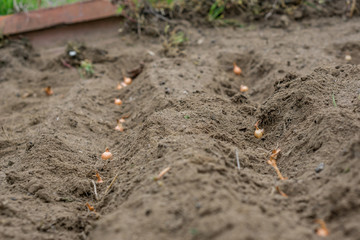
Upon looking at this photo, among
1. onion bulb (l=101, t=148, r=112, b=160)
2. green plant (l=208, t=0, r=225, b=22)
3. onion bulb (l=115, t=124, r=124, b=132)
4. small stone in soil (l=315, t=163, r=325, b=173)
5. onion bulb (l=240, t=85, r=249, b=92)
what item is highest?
small stone in soil (l=315, t=163, r=325, b=173)

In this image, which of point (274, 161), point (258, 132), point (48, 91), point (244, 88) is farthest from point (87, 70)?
point (274, 161)

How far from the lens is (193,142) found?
6.43ft

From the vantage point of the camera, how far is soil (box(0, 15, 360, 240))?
4.71 ft

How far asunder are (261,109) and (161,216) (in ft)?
4.49

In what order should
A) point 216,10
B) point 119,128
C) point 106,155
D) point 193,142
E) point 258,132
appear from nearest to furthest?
point 193,142 < point 258,132 < point 106,155 < point 119,128 < point 216,10

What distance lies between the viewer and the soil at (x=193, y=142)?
4.71 ft

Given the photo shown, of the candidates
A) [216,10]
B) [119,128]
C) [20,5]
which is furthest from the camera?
[20,5]

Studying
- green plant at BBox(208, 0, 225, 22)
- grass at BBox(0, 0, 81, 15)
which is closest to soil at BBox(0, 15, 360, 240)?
green plant at BBox(208, 0, 225, 22)

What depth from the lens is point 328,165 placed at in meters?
1.72

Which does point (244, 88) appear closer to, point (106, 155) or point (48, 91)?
point (106, 155)

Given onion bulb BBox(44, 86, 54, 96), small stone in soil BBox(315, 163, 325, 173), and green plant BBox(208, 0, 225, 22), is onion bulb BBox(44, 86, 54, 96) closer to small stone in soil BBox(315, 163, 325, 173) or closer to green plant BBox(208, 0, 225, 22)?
green plant BBox(208, 0, 225, 22)

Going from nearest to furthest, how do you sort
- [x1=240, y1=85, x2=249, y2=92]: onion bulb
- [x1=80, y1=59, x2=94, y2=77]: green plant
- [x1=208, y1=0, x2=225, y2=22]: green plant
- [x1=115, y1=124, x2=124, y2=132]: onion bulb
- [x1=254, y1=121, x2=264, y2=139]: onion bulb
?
[x1=254, y1=121, x2=264, y2=139]: onion bulb, [x1=115, y1=124, x2=124, y2=132]: onion bulb, [x1=240, y1=85, x2=249, y2=92]: onion bulb, [x1=80, y1=59, x2=94, y2=77]: green plant, [x1=208, y1=0, x2=225, y2=22]: green plant

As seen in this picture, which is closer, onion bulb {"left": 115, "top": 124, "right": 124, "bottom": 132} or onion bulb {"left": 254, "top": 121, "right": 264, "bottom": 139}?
onion bulb {"left": 254, "top": 121, "right": 264, "bottom": 139}

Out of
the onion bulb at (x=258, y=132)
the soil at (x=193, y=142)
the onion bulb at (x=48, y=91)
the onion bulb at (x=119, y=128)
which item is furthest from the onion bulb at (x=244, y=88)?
the onion bulb at (x=48, y=91)
